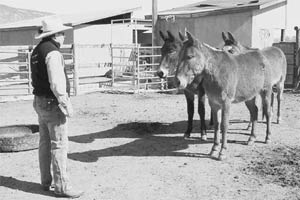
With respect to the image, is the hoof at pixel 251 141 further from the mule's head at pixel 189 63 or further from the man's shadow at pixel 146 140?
the mule's head at pixel 189 63

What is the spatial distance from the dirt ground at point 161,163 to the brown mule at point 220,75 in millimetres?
647

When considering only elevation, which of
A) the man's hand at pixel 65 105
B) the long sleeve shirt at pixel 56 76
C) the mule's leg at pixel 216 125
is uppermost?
the long sleeve shirt at pixel 56 76

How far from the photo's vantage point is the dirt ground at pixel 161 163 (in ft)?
15.8

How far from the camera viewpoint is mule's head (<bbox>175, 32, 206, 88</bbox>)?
229 inches

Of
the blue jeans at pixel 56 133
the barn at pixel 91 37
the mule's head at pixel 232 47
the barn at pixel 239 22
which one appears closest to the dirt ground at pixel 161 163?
the blue jeans at pixel 56 133

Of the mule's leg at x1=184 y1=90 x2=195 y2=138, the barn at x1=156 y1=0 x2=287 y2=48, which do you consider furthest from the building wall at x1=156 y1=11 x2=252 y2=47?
the mule's leg at x1=184 y1=90 x2=195 y2=138

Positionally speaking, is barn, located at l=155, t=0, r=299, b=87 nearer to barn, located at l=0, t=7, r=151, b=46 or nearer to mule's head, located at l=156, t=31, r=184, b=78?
barn, located at l=0, t=7, r=151, b=46

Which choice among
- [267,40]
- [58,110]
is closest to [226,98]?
[58,110]

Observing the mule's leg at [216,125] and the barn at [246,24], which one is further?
the barn at [246,24]

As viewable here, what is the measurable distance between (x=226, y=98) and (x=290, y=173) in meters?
1.40

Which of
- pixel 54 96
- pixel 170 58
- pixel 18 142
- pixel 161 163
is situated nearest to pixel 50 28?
pixel 54 96

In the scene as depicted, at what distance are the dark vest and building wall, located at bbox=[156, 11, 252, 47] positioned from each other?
11433mm

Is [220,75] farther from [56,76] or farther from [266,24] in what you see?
[266,24]

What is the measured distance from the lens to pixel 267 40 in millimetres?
16719
